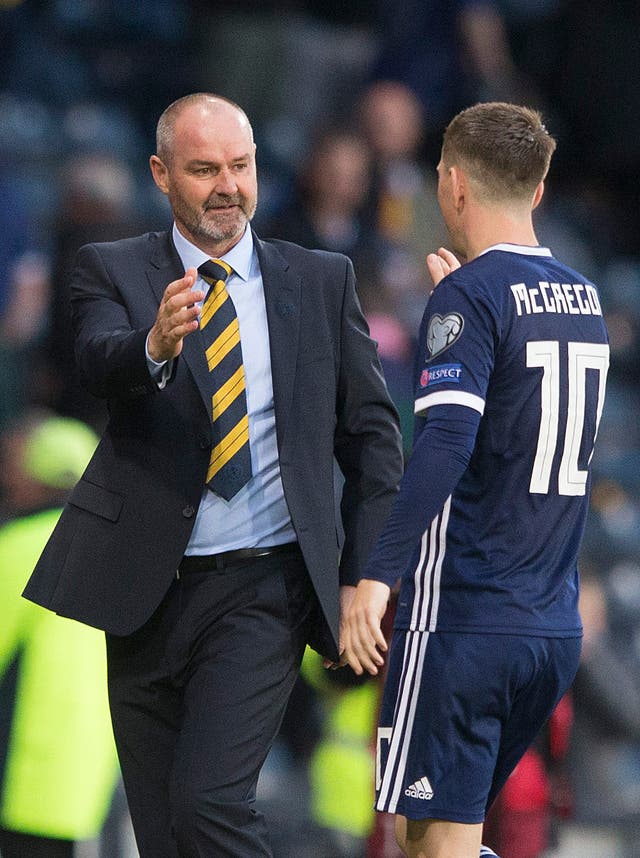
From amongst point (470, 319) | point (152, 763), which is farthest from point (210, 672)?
point (470, 319)

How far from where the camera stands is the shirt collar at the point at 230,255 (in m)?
3.80

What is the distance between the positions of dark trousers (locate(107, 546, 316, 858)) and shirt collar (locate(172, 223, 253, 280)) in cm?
65

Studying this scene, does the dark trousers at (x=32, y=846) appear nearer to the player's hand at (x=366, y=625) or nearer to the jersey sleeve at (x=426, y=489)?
the player's hand at (x=366, y=625)

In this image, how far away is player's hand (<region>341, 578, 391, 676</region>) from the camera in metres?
3.30

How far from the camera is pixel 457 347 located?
3375 mm

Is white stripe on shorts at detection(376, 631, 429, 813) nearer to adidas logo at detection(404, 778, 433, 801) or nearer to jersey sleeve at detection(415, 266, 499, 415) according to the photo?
adidas logo at detection(404, 778, 433, 801)

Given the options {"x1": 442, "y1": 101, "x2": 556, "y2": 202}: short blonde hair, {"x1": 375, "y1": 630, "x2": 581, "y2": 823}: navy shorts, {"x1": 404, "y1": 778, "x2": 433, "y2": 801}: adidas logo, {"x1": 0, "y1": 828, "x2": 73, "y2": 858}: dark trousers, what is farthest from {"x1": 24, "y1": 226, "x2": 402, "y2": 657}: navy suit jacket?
{"x1": 0, "y1": 828, "x2": 73, "y2": 858}: dark trousers

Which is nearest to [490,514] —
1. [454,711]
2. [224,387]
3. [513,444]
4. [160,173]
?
[513,444]

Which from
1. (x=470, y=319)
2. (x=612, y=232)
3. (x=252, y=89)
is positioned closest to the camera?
(x=470, y=319)

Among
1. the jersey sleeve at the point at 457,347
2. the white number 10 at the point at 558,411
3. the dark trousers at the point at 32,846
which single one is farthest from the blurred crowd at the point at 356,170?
the jersey sleeve at the point at 457,347

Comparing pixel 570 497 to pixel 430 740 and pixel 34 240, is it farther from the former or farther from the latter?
pixel 34 240

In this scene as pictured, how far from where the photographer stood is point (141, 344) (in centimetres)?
342

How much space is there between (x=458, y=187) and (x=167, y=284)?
69 cm

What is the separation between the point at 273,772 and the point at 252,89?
14.6 ft
